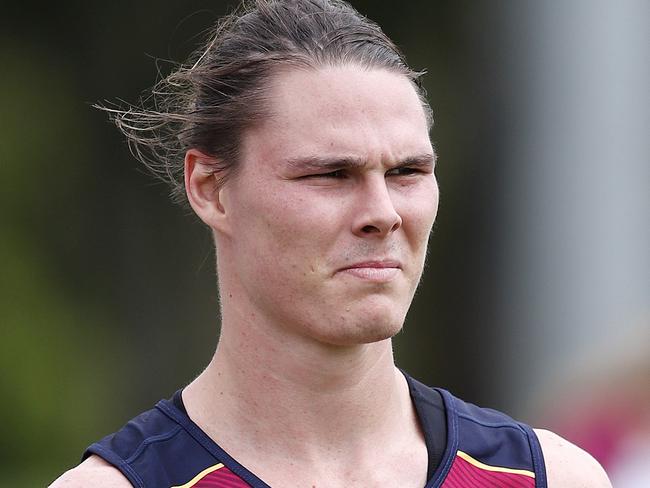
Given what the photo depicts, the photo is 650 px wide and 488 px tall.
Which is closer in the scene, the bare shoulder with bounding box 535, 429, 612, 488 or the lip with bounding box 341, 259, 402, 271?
the lip with bounding box 341, 259, 402, 271

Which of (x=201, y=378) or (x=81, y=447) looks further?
(x=81, y=447)

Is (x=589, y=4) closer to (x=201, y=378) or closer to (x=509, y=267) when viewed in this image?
(x=509, y=267)

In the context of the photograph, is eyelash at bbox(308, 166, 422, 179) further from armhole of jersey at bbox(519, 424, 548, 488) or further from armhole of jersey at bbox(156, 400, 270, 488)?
armhole of jersey at bbox(519, 424, 548, 488)

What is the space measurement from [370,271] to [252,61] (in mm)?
677

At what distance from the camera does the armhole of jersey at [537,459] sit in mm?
3264

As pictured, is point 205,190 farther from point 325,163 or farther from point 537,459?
point 537,459

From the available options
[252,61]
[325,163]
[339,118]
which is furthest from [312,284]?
[252,61]

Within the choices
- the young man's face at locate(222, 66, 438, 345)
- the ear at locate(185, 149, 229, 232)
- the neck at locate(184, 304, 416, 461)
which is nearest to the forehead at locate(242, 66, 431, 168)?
the young man's face at locate(222, 66, 438, 345)

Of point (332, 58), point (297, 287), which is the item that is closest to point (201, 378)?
point (297, 287)

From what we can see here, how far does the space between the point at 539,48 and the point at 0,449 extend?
4786 mm

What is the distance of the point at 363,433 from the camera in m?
3.22

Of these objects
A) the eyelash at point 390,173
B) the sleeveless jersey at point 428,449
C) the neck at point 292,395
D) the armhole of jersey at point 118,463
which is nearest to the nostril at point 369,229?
the eyelash at point 390,173

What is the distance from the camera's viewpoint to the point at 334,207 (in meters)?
2.99

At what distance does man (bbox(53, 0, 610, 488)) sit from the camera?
300 centimetres
